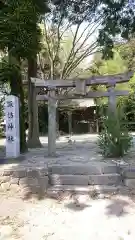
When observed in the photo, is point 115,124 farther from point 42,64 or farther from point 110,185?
point 42,64

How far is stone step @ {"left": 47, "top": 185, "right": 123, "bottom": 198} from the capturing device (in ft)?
19.6

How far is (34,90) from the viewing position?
11820 mm

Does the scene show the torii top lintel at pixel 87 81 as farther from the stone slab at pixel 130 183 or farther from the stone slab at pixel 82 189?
the stone slab at pixel 82 189

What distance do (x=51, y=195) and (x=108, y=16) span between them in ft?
18.8

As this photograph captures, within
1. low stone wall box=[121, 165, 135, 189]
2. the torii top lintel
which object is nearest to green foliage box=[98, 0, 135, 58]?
the torii top lintel

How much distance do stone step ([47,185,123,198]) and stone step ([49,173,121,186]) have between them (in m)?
0.10

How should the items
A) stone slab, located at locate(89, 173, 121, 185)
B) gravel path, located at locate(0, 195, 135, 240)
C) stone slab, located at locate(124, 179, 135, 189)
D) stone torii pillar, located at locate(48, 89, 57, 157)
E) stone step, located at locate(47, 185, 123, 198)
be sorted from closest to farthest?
gravel path, located at locate(0, 195, 135, 240) < stone step, located at locate(47, 185, 123, 198) < stone slab, located at locate(124, 179, 135, 189) < stone slab, located at locate(89, 173, 121, 185) < stone torii pillar, located at locate(48, 89, 57, 157)

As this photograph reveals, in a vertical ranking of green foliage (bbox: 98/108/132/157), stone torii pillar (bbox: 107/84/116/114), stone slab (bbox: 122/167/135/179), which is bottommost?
stone slab (bbox: 122/167/135/179)

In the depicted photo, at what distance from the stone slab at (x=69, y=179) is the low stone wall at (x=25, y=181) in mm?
146

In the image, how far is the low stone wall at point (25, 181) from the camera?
20.2ft

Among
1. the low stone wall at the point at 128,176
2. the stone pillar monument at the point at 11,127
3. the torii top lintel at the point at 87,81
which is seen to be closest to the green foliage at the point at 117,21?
the torii top lintel at the point at 87,81

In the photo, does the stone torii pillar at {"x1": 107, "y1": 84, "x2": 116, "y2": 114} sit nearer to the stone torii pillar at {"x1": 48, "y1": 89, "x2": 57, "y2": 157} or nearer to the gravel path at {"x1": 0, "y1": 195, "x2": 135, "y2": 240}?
the stone torii pillar at {"x1": 48, "y1": 89, "x2": 57, "y2": 157}

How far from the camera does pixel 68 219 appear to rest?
5094 mm

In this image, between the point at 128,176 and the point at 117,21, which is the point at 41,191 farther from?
the point at 117,21
